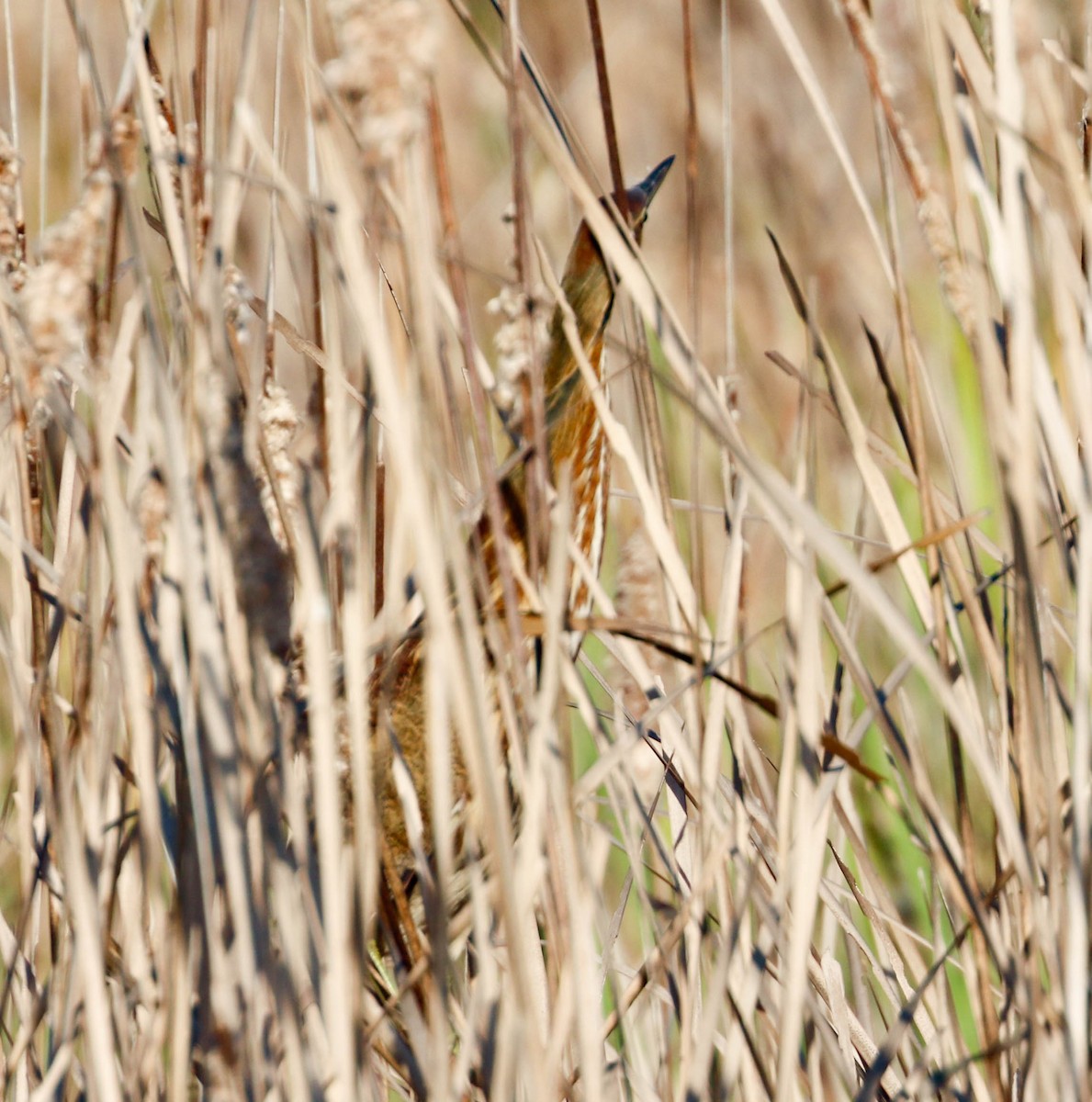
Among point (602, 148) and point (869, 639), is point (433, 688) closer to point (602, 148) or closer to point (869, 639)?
point (869, 639)

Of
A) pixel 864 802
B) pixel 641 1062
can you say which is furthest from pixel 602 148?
pixel 641 1062

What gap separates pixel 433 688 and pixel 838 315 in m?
1.60

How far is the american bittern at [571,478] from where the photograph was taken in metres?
0.86

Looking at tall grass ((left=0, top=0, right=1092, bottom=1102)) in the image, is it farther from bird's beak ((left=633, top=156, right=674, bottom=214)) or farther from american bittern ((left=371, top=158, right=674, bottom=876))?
bird's beak ((left=633, top=156, right=674, bottom=214))

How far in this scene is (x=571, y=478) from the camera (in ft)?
3.06

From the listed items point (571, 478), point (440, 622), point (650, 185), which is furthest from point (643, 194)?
point (440, 622)

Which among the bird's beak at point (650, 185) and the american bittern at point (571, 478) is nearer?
the american bittern at point (571, 478)

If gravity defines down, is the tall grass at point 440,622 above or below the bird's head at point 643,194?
below

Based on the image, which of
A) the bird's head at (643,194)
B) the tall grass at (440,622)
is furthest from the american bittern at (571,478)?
the tall grass at (440,622)

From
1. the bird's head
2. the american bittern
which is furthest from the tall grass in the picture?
the bird's head

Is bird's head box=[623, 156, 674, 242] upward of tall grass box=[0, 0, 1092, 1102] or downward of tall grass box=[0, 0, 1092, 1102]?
upward

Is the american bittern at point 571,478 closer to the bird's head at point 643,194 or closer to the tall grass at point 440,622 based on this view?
the bird's head at point 643,194

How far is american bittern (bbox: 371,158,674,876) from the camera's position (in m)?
0.86

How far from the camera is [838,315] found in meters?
1.94
